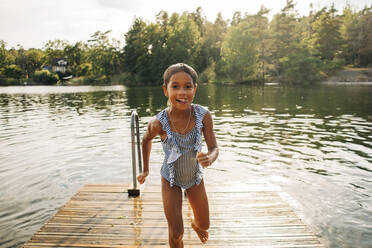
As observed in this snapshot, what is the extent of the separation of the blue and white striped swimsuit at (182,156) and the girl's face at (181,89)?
215 millimetres

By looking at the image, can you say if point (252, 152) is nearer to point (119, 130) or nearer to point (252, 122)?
point (252, 122)

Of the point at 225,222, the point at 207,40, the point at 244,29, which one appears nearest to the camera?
the point at 225,222

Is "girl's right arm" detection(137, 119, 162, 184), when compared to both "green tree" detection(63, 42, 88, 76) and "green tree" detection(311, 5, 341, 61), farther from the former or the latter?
"green tree" detection(63, 42, 88, 76)

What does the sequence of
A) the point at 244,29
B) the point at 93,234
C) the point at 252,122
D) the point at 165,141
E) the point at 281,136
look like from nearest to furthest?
the point at 165,141
the point at 93,234
the point at 281,136
the point at 252,122
the point at 244,29

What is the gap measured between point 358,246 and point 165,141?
3.94 meters

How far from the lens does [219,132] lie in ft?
43.3

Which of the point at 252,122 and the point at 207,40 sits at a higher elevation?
the point at 207,40

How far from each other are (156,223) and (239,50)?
57.0 m

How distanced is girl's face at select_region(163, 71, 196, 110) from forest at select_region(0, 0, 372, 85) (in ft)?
171

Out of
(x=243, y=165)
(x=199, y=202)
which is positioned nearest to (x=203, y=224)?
(x=199, y=202)

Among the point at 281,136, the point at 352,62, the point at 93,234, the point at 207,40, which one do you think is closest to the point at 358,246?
the point at 93,234

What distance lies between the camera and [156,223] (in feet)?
12.6

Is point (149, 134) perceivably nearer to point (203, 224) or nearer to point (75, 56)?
point (203, 224)

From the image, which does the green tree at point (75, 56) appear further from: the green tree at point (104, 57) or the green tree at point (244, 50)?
the green tree at point (244, 50)
